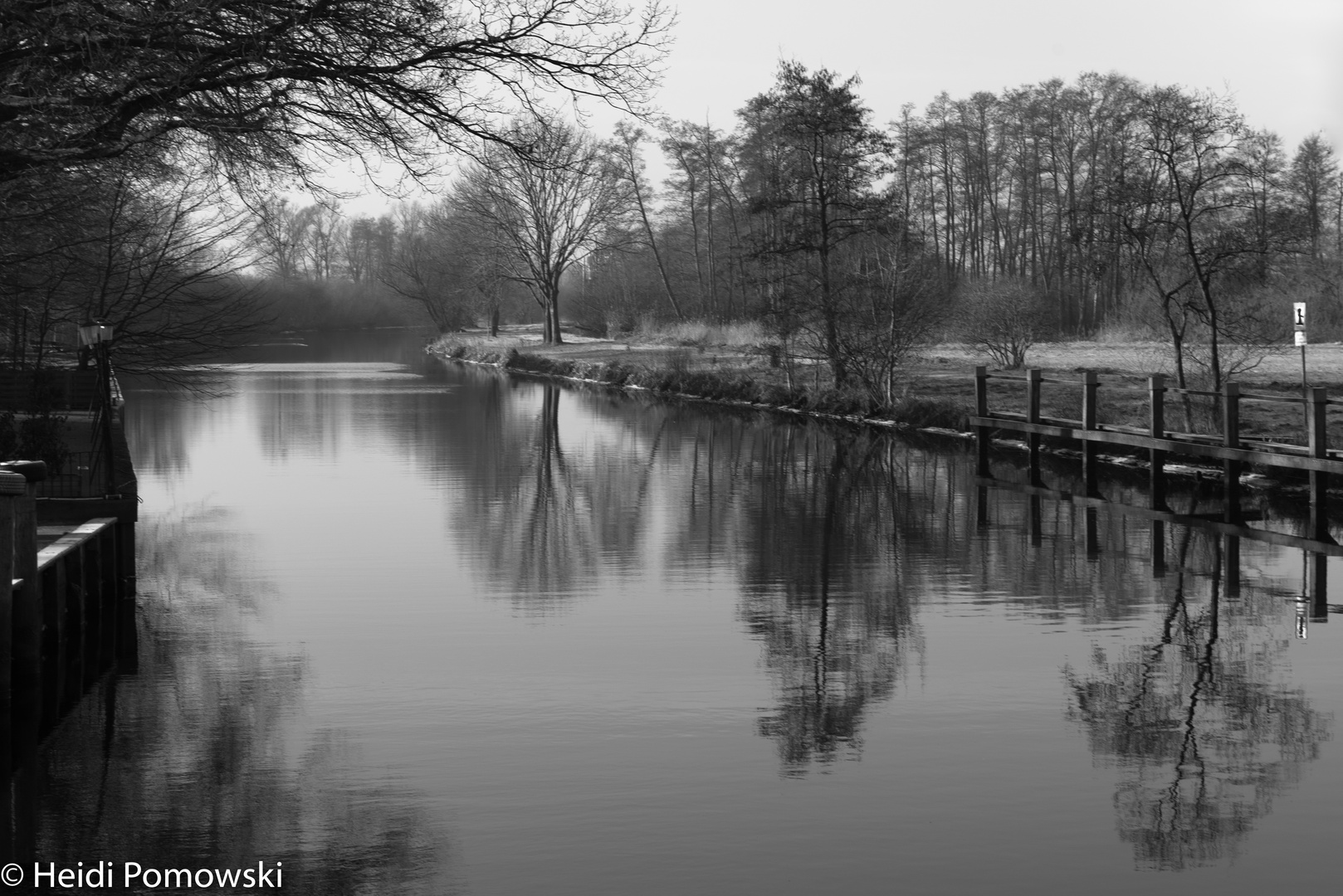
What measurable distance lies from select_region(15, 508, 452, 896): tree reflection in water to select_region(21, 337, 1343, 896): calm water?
0.03 meters

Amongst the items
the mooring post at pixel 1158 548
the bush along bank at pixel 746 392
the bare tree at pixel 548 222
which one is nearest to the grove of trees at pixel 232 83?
the mooring post at pixel 1158 548

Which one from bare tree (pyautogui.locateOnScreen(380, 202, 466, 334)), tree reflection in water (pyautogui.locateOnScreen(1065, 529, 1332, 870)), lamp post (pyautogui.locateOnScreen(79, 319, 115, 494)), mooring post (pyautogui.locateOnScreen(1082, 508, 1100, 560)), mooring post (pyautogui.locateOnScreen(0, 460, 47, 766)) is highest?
bare tree (pyautogui.locateOnScreen(380, 202, 466, 334))

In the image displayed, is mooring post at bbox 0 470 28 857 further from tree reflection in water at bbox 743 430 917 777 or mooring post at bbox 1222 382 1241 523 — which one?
mooring post at bbox 1222 382 1241 523

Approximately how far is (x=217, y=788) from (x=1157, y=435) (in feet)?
49.6

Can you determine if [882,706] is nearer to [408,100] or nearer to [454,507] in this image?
[408,100]

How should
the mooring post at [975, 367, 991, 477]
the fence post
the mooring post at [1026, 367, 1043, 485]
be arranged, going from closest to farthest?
the fence post
the mooring post at [1026, 367, 1043, 485]
the mooring post at [975, 367, 991, 477]

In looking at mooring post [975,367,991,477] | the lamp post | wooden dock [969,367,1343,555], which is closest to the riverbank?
wooden dock [969,367,1343,555]

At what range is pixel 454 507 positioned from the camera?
20.5 metres

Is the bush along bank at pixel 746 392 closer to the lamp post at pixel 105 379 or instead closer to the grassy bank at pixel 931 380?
the grassy bank at pixel 931 380

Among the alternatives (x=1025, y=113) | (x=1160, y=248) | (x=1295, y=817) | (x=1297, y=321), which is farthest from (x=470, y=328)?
(x=1295, y=817)

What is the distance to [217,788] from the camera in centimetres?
865

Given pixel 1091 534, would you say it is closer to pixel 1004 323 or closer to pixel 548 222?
pixel 1004 323

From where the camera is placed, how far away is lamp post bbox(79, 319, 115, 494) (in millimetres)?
14406

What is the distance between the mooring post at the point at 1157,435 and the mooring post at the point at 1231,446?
1.08 metres
